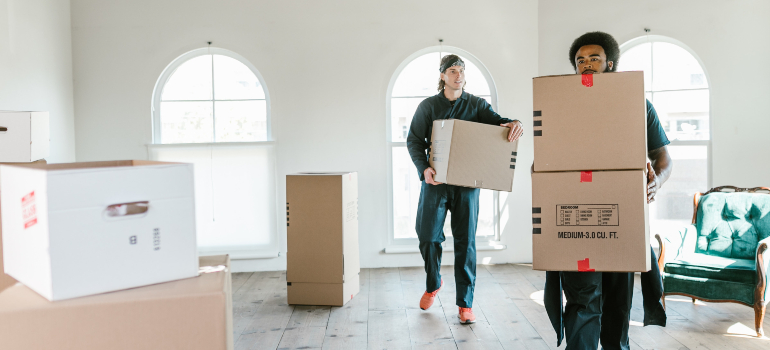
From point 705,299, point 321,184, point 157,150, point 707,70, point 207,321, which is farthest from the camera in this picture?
point 157,150

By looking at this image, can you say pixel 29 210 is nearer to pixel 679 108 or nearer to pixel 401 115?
pixel 401 115

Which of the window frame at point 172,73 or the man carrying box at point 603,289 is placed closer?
the man carrying box at point 603,289

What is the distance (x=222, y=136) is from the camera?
4215 millimetres

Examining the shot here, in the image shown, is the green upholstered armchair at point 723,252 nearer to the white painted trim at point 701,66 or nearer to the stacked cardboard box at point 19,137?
the white painted trim at point 701,66

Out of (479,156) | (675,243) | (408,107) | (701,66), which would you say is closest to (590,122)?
(479,156)

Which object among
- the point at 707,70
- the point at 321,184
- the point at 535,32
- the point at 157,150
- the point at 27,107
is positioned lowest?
the point at 321,184

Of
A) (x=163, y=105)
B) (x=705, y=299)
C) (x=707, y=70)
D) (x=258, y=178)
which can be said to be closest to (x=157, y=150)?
(x=163, y=105)

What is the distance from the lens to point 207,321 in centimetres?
91

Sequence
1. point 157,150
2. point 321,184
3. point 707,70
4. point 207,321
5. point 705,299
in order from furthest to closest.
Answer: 1. point 157,150
2. point 707,70
3. point 321,184
4. point 705,299
5. point 207,321

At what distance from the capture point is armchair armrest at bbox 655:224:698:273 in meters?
2.95

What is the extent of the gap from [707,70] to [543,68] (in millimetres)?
1196

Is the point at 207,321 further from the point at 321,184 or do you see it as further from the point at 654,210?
the point at 654,210

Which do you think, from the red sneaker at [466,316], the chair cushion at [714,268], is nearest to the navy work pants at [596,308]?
the red sneaker at [466,316]

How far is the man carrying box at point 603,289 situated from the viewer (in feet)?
5.81
